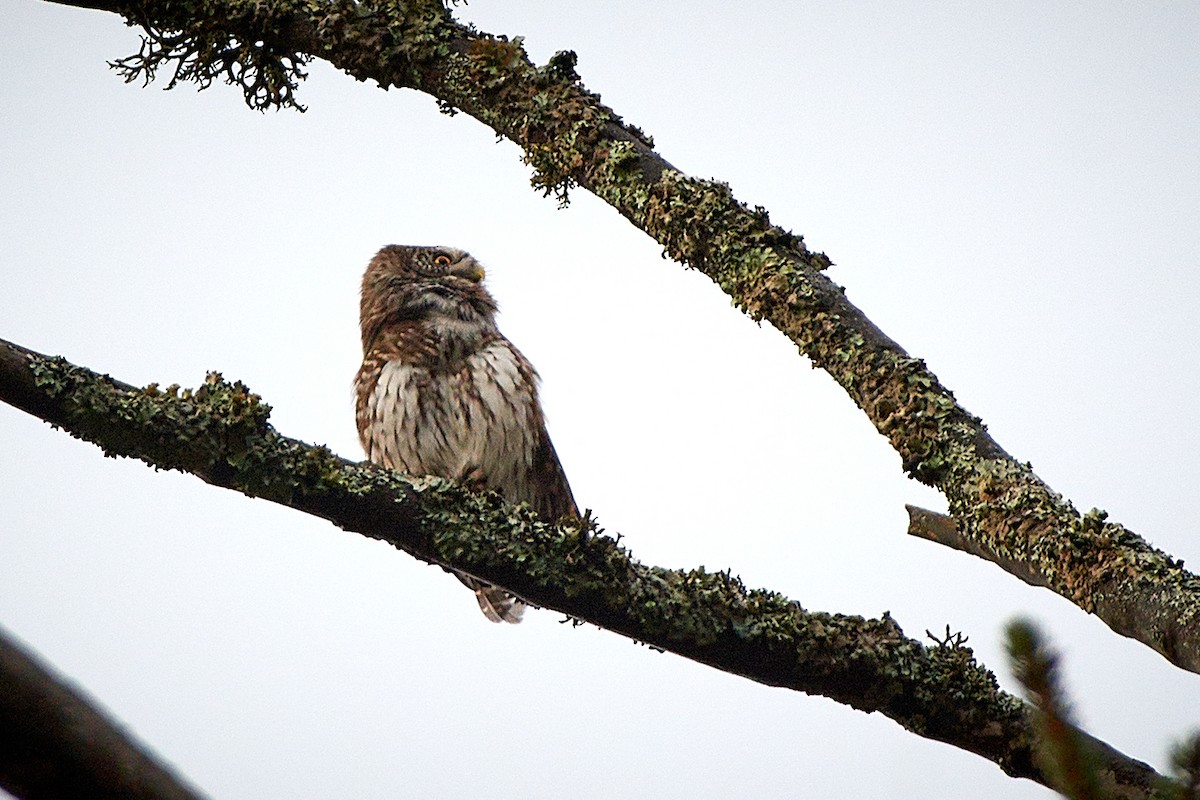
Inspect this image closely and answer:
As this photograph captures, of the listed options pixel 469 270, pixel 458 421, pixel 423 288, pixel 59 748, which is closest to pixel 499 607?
pixel 458 421

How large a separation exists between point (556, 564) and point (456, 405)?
2.86m

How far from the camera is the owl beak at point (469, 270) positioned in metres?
6.64

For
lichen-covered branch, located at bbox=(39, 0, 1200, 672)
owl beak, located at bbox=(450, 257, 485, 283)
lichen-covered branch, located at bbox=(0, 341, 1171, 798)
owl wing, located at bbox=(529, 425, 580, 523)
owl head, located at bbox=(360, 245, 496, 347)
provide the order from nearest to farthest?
lichen-covered branch, located at bbox=(39, 0, 1200, 672)
lichen-covered branch, located at bbox=(0, 341, 1171, 798)
owl wing, located at bbox=(529, 425, 580, 523)
owl head, located at bbox=(360, 245, 496, 347)
owl beak, located at bbox=(450, 257, 485, 283)

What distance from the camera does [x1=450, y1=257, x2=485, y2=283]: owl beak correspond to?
6.64 metres

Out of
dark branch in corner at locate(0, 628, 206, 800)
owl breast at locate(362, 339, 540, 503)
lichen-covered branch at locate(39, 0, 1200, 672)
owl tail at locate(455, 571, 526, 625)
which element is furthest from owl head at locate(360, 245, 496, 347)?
dark branch in corner at locate(0, 628, 206, 800)

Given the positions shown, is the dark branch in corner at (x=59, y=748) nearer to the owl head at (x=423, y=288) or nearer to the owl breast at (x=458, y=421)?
the owl breast at (x=458, y=421)

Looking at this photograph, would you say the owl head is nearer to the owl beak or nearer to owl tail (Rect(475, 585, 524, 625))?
the owl beak

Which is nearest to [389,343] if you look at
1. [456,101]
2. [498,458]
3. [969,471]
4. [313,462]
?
[498,458]

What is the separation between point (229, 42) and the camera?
375 centimetres

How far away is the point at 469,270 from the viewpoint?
6715 millimetres

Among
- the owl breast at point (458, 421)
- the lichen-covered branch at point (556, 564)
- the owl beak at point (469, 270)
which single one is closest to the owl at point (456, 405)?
the owl breast at point (458, 421)

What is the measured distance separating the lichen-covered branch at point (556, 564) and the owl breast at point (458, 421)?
269 cm

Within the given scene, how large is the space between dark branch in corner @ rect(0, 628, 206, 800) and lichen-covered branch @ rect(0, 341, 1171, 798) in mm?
1924

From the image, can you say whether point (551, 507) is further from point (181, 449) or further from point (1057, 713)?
point (1057, 713)
